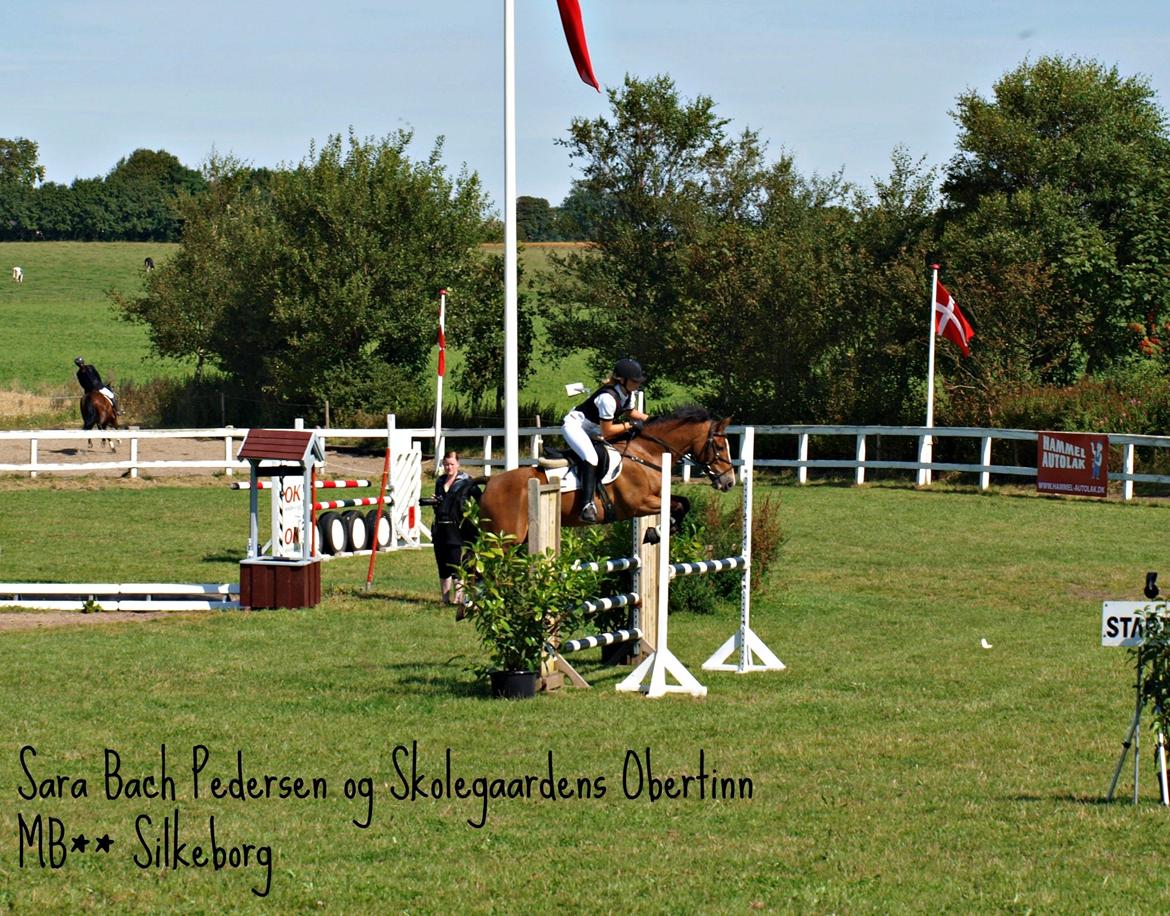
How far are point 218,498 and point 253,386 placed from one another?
18058mm

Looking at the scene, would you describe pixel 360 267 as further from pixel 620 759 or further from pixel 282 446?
pixel 620 759

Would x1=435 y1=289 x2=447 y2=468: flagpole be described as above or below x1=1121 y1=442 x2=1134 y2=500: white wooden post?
above

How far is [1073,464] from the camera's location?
28.7 metres

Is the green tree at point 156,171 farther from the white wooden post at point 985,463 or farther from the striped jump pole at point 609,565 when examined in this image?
the striped jump pole at point 609,565

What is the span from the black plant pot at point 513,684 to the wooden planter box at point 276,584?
19.6ft

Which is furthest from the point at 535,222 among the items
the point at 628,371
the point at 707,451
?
the point at 628,371

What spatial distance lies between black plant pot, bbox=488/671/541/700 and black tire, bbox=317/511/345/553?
10244 millimetres

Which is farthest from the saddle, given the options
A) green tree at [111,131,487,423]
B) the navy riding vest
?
green tree at [111,131,487,423]

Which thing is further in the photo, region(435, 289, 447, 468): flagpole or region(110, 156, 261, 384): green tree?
region(110, 156, 261, 384): green tree

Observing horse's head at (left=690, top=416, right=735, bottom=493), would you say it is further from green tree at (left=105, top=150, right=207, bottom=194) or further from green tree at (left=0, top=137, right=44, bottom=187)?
green tree at (left=0, top=137, right=44, bottom=187)

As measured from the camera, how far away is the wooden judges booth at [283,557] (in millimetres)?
17328

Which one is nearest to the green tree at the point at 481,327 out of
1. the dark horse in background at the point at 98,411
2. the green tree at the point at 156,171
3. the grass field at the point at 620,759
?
the dark horse in background at the point at 98,411

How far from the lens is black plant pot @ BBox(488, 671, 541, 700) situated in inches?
467

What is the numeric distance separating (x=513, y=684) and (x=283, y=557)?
6536 mm
